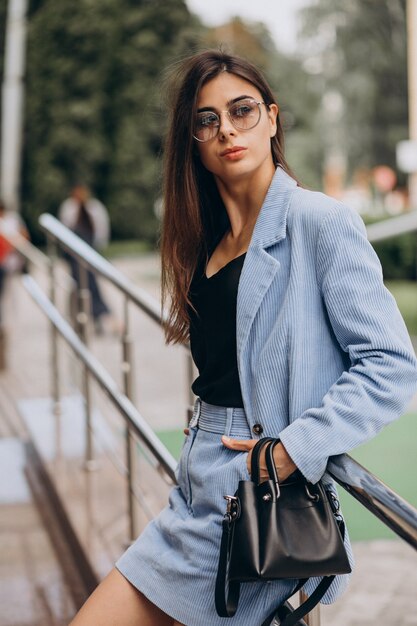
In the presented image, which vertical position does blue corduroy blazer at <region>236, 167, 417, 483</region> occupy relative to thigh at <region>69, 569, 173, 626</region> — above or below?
above

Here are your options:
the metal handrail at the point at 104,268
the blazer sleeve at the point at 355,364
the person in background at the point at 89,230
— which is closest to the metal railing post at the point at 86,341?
the metal handrail at the point at 104,268

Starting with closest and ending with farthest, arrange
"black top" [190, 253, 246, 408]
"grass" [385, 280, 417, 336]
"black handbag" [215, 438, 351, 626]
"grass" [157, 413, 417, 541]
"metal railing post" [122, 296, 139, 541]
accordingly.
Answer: "black handbag" [215, 438, 351, 626]
"black top" [190, 253, 246, 408]
"metal railing post" [122, 296, 139, 541]
"grass" [157, 413, 417, 541]
"grass" [385, 280, 417, 336]

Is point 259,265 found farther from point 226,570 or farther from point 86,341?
point 86,341

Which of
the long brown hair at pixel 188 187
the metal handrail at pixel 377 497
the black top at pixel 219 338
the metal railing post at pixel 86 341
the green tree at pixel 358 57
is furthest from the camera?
the green tree at pixel 358 57

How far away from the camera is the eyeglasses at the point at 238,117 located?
6.11ft

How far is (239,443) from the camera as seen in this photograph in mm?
1722

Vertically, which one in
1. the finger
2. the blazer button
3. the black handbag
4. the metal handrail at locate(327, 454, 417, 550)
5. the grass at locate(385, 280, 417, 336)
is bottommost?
the grass at locate(385, 280, 417, 336)

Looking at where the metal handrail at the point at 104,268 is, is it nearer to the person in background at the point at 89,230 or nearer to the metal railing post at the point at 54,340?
the metal railing post at the point at 54,340

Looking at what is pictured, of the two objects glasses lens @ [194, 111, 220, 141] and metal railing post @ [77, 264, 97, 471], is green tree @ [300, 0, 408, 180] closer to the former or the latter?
metal railing post @ [77, 264, 97, 471]

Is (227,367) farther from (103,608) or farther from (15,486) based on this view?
(15,486)

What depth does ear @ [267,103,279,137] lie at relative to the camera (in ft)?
6.33

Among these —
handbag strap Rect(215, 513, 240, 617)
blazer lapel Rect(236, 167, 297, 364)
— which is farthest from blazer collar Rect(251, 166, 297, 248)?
handbag strap Rect(215, 513, 240, 617)

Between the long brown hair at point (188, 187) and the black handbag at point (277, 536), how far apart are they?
1.43ft

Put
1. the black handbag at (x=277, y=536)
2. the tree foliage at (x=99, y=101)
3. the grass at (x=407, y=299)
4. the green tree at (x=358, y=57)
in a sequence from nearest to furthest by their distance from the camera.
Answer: the black handbag at (x=277, y=536), the grass at (x=407, y=299), the tree foliage at (x=99, y=101), the green tree at (x=358, y=57)
